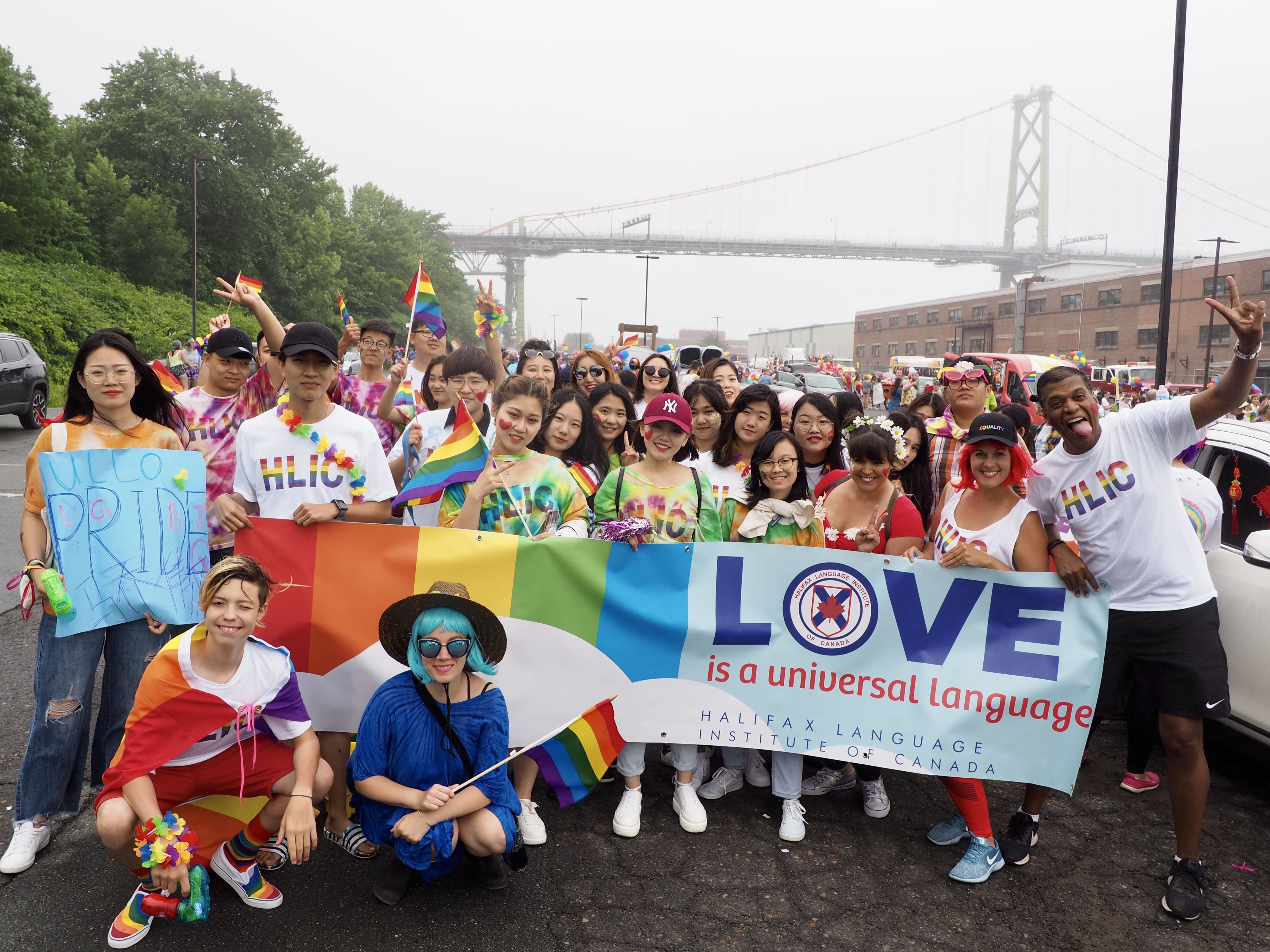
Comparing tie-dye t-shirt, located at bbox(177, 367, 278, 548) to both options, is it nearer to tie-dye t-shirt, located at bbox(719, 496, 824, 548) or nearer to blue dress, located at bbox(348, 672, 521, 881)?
blue dress, located at bbox(348, 672, 521, 881)

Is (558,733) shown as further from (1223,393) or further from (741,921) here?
(1223,393)

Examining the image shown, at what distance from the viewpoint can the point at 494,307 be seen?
588cm

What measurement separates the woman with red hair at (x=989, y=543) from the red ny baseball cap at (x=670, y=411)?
3.79 ft

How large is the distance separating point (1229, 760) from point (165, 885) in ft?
16.1

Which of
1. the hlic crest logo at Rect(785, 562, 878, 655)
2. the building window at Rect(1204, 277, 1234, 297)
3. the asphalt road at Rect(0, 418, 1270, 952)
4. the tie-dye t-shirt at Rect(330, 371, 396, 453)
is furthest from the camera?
the building window at Rect(1204, 277, 1234, 297)

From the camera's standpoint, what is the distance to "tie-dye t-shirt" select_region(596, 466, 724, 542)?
13.3 feet

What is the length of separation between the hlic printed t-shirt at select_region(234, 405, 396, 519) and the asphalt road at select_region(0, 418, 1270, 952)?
145cm

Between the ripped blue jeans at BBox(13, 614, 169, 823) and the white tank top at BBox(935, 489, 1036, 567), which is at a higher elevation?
the white tank top at BBox(935, 489, 1036, 567)

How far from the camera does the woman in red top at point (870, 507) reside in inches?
157

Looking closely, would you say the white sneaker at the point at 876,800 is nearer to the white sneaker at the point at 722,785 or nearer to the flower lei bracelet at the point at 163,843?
the white sneaker at the point at 722,785

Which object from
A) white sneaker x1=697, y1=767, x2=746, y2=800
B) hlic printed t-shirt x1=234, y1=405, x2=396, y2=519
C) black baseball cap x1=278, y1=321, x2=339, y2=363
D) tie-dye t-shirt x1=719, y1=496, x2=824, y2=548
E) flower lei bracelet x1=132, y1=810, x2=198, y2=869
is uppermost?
black baseball cap x1=278, y1=321, x2=339, y2=363

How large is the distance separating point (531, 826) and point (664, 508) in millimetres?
1479

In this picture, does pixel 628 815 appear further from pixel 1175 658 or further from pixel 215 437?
pixel 215 437

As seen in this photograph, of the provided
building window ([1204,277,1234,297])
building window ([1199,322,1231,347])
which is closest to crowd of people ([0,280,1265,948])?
building window ([1204,277,1234,297])
